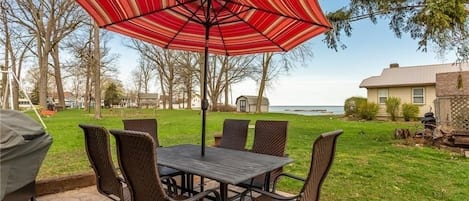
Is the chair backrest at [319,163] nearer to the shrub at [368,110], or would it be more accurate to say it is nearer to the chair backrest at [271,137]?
the chair backrest at [271,137]

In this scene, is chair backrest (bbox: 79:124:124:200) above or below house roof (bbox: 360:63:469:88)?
below

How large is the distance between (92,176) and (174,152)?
58.1 inches

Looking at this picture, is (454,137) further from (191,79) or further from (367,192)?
(191,79)

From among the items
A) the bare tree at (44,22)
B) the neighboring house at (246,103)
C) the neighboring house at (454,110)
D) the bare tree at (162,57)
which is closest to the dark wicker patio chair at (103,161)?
the neighboring house at (454,110)

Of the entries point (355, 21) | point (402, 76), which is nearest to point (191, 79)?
point (402, 76)

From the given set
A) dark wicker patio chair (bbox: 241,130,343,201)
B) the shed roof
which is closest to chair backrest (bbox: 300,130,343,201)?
dark wicker patio chair (bbox: 241,130,343,201)

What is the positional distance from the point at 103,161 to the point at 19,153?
2.52ft

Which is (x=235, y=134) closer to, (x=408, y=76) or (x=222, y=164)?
(x=222, y=164)

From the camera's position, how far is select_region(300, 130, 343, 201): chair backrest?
189 cm

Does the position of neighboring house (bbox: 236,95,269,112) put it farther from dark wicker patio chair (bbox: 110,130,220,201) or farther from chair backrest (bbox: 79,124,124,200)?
dark wicker patio chair (bbox: 110,130,220,201)

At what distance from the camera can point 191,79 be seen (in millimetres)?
29906

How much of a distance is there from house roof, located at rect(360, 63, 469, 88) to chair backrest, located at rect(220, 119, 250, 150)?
17587 millimetres

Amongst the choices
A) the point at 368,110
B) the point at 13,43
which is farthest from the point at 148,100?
the point at 368,110

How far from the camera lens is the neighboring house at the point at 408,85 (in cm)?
1808
